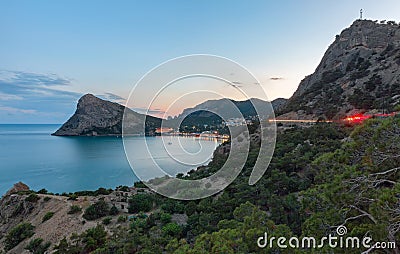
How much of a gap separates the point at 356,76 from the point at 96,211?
3203 cm

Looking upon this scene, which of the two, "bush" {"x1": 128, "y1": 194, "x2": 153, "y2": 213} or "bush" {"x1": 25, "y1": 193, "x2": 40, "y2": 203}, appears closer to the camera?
"bush" {"x1": 128, "y1": 194, "x2": 153, "y2": 213}

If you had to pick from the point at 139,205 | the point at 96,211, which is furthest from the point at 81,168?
the point at 139,205

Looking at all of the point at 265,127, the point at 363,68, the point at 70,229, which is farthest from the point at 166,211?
the point at 363,68

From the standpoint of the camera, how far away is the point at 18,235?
39.7 feet

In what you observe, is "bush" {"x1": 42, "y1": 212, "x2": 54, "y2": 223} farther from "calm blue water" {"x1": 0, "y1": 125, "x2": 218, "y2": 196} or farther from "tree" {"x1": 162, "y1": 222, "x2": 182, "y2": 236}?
"tree" {"x1": 162, "y1": 222, "x2": 182, "y2": 236}

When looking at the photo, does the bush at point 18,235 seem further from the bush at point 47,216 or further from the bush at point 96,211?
the bush at point 96,211

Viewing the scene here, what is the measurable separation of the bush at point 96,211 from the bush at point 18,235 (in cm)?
280

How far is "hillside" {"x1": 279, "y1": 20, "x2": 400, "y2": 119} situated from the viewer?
24.7m

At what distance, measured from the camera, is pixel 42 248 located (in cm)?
1004

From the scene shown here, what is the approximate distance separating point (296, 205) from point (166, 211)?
5630 millimetres

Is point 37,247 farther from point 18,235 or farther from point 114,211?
point 114,211

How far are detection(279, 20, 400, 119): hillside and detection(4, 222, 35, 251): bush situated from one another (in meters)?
24.1

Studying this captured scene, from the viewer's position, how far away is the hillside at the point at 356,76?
24.7 m

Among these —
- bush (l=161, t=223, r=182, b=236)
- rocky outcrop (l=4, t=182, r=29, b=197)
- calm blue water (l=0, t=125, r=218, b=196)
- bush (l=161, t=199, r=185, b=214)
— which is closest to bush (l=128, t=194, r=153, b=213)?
bush (l=161, t=199, r=185, b=214)
